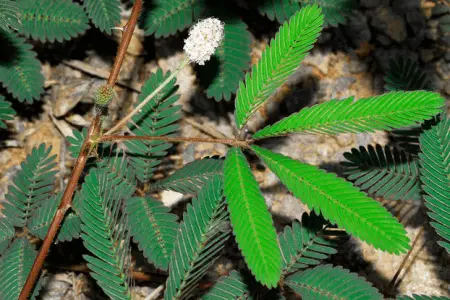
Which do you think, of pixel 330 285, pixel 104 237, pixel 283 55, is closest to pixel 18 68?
pixel 104 237

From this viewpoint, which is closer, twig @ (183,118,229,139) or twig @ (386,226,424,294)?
twig @ (386,226,424,294)

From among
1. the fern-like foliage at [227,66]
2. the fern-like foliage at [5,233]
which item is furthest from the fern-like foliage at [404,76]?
the fern-like foliage at [5,233]

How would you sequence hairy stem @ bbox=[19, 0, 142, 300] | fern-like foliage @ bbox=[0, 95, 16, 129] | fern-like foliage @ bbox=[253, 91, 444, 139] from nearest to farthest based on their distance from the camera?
fern-like foliage @ bbox=[253, 91, 444, 139] < hairy stem @ bbox=[19, 0, 142, 300] < fern-like foliage @ bbox=[0, 95, 16, 129]

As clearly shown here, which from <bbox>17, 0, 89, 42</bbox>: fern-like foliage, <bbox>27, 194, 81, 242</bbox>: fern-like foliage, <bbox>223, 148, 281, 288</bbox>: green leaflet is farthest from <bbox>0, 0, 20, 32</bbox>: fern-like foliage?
<bbox>223, 148, 281, 288</bbox>: green leaflet

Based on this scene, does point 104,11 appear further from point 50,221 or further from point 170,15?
point 50,221

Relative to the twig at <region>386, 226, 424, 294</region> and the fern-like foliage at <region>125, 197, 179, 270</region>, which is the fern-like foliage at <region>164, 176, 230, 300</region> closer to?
the fern-like foliage at <region>125, 197, 179, 270</region>

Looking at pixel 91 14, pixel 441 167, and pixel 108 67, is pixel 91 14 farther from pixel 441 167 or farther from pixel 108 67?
pixel 441 167
